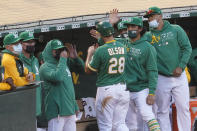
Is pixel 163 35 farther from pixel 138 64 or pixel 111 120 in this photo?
pixel 111 120

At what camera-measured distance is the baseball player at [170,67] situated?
8.12 metres

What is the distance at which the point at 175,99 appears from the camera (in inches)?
323

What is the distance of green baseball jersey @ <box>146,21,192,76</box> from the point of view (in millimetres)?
8125

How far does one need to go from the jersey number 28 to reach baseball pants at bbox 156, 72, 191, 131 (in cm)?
115

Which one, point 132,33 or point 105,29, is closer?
point 105,29

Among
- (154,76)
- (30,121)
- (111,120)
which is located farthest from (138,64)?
(30,121)

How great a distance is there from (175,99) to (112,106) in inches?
53.5

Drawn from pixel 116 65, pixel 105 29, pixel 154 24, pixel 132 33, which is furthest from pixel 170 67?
pixel 105 29

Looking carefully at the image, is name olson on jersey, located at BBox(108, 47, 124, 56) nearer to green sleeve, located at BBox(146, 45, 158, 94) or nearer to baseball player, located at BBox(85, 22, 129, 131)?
baseball player, located at BBox(85, 22, 129, 131)

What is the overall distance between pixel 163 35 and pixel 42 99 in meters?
2.13

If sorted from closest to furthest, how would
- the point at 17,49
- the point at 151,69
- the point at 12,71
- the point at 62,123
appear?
1. the point at 12,71
2. the point at 17,49
3. the point at 62,123
4. the point at 151,69

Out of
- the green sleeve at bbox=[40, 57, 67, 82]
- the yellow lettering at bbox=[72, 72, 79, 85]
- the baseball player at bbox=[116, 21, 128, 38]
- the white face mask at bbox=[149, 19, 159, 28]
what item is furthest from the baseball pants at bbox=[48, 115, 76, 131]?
the yellow lettering at bbox=[72, 72, 79, 85]

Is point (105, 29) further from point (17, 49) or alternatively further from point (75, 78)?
point (75, 78)

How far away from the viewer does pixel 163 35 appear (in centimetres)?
817
